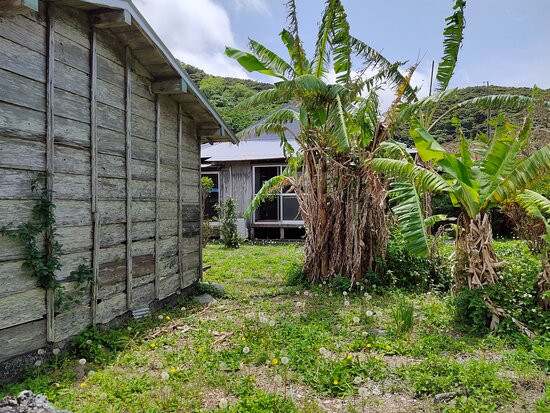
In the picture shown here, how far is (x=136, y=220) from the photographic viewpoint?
18.6 feet

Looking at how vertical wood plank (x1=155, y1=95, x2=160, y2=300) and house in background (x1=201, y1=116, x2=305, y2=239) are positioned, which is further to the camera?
house in background (x1=201, y1=116, x2=305, y2=239)

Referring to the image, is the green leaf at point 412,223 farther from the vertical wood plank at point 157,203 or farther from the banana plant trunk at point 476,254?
the vertical wood plank at point 157,203

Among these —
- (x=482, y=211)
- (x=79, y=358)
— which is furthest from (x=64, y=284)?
(x=482, y=211)

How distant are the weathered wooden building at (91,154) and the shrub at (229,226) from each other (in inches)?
289

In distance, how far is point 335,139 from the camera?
7.70m

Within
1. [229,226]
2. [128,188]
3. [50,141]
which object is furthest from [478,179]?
[229,226]

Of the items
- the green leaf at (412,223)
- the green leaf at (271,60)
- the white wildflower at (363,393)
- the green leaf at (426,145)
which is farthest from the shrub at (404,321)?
the green leaf at (271,60)

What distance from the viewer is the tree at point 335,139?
24.1 feet

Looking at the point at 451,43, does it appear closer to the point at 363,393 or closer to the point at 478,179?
the point at 478,179

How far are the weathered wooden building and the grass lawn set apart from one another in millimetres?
599

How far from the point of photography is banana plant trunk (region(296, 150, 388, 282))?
25.3ft

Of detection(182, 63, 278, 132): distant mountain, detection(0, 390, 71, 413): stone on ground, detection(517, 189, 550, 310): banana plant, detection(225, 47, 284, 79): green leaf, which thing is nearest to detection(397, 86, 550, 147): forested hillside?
detection(517, 189, 550, 310): banana plant

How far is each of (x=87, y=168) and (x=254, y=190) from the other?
37.7 ft

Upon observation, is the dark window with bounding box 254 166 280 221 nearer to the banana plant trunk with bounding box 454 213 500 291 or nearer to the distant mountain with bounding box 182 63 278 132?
the banana plant trunk with bounding box 454 213 500 291
